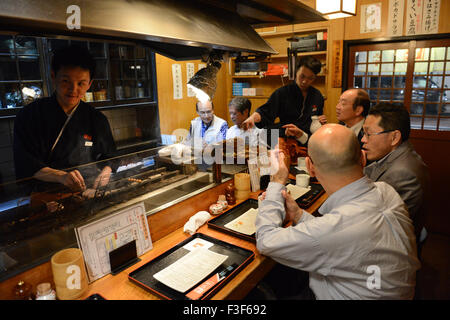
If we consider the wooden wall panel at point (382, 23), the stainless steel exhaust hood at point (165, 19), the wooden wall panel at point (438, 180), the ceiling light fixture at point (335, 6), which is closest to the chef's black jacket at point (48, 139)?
the stainless steel exhaust hood at point (165, 19)

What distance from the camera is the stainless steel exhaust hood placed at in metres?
1.01

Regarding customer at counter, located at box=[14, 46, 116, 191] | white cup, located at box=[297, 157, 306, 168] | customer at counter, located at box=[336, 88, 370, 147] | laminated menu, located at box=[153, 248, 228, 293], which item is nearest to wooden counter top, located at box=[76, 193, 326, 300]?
laminated menu, located at box=[153, 248, 228, 293]

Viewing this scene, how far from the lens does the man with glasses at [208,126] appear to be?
179 inches

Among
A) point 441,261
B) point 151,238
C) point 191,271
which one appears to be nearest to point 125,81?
point 151,238

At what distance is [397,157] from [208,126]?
2993 mm

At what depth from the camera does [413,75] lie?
178 inches

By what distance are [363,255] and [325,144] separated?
538mm

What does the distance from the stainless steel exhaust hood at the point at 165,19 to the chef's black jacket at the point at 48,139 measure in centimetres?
74

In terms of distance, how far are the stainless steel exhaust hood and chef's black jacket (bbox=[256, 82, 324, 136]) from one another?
142 centimetres

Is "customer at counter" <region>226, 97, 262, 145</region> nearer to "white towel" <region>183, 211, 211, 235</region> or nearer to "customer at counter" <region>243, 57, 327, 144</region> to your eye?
"customer at counter" <region>243, 57, 327, 144</region>

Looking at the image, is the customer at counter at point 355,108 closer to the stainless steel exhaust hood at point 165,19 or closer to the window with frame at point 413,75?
the stainless steel exhaust hood at point 165,19

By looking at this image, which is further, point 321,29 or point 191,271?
point 321,29

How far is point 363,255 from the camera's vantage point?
1.35 m

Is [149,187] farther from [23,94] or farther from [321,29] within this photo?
[321,29]
